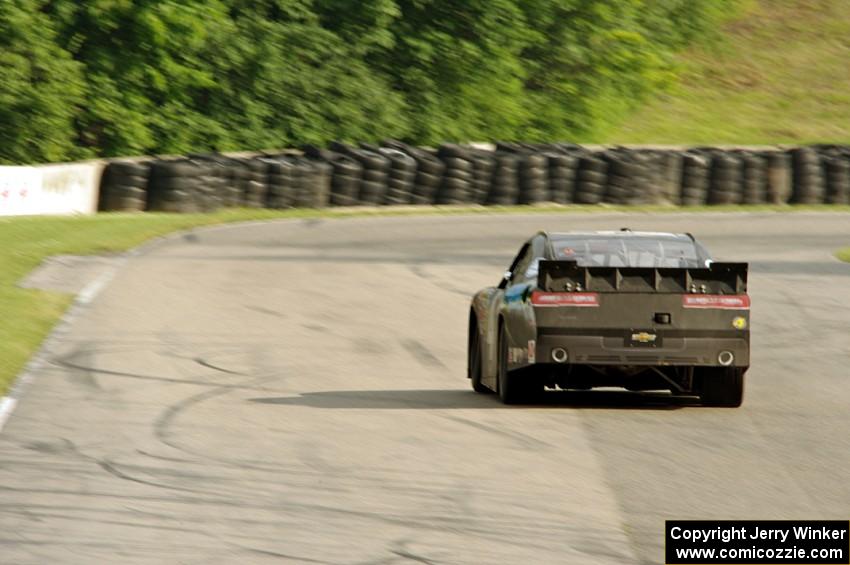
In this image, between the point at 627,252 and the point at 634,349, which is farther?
the point at 627,252

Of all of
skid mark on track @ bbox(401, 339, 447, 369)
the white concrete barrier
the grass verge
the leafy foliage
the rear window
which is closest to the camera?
the rear window

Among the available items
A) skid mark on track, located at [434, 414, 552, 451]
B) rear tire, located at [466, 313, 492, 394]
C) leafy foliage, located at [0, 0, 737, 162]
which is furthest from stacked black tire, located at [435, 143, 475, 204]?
skid mark on track, located at [434, 414, 552, 451]

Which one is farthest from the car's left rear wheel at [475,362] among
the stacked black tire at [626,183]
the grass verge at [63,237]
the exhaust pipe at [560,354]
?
the stacked black tire at [626,183]

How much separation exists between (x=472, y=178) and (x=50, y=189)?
28.4 feet

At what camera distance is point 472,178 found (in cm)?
3572

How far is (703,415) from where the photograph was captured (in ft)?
41.1

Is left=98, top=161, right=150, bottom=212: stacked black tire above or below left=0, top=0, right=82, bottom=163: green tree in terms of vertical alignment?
below

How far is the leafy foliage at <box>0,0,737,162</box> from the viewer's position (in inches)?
1656

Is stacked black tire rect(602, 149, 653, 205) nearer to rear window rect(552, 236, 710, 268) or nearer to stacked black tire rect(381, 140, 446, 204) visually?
stacked black tire rect(381, 140, 446, 204)

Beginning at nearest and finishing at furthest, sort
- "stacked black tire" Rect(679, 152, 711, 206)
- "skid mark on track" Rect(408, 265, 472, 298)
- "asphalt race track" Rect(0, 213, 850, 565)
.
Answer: "asphalt race track" Rect(0, 213, 850, 565), "skid mark on track" Rect(408, 265, 472, 298), "stacked black tire" Rect(679, 152, 711, 206)

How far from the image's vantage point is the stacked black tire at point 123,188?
3331 cm

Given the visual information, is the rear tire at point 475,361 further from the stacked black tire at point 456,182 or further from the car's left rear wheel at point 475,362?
the stacked black tire at point 456,182

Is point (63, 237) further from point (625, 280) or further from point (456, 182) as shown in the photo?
point (625, 280)

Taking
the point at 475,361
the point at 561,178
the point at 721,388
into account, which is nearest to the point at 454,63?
the point at 561,178
